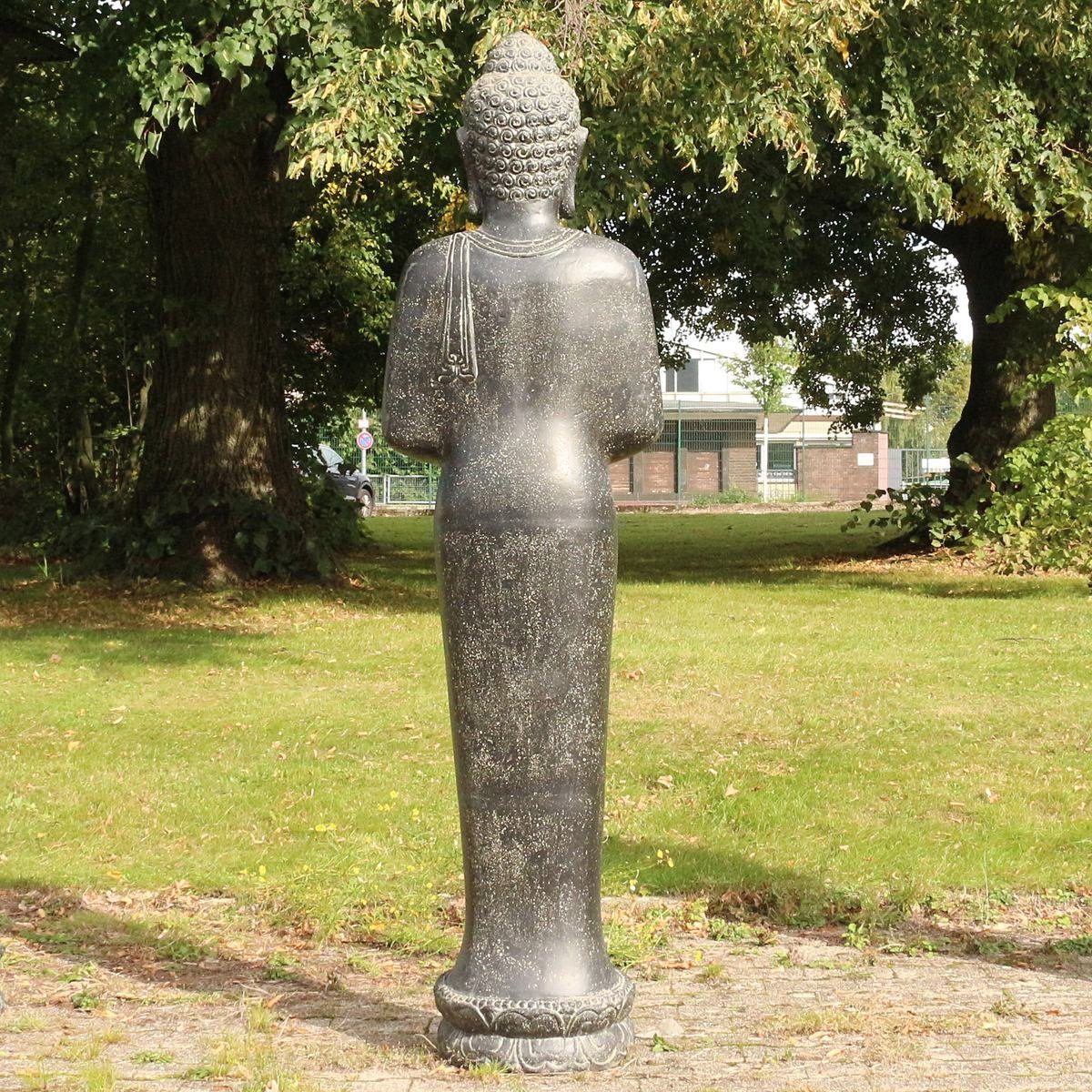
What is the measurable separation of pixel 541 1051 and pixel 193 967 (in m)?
1.75

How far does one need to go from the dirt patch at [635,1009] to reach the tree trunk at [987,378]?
17.0m

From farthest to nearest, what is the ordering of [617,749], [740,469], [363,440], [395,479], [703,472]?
[740,469] < [703,472] < [395,479] < [363,440] < [617,749]

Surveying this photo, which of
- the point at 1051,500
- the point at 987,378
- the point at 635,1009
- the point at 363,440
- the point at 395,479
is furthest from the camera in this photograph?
the point at 395,479

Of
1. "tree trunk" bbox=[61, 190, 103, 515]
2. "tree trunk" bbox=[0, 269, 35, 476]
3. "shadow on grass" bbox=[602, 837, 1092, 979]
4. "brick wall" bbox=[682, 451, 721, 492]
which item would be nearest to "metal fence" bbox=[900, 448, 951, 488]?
"brick wall" bbox=[682, 451, 721, 492]

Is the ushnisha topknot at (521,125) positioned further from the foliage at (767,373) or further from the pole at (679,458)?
the foliage at (767,373)

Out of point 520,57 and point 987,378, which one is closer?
point 520,57

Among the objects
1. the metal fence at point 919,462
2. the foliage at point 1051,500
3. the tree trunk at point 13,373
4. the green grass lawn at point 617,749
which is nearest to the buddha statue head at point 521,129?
the green grass lawn at point 617,749

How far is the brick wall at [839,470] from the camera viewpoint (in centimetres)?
6091

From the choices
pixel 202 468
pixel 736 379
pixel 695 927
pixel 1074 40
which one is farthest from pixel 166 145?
pixel 736 379

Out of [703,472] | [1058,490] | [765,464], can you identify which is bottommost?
[1058,490]

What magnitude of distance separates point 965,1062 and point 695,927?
173 cm

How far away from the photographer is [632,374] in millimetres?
4832

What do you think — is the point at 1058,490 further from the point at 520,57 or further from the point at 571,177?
the point at 520,57

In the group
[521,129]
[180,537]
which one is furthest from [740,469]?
[521,129]
